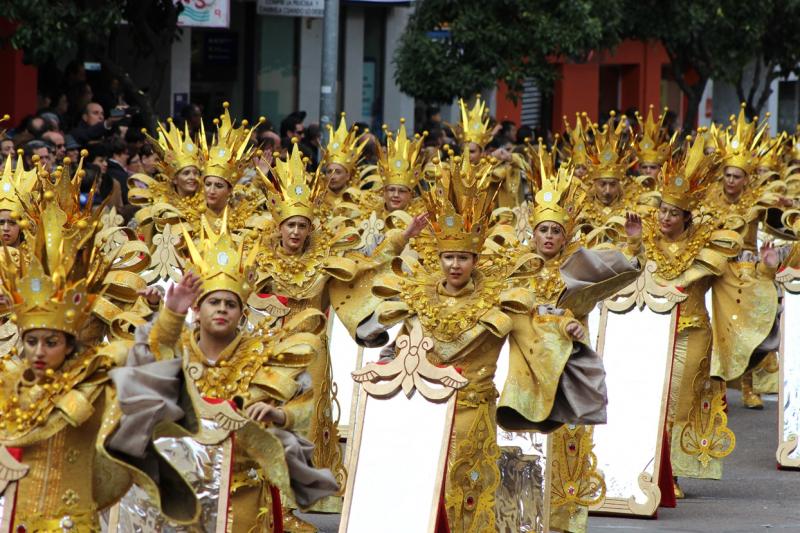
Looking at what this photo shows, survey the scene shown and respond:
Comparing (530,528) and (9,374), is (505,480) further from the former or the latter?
(9,374)

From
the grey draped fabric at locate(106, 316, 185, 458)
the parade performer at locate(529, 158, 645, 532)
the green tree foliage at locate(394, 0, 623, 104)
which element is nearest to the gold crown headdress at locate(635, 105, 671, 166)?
the green tree foliage at locate(394, 0, 623, 104)

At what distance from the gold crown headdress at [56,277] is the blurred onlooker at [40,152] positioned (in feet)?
16.8

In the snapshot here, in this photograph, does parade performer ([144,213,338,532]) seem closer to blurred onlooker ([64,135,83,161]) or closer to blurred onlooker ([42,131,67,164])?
blurred onlooker ([42,131,67,164])

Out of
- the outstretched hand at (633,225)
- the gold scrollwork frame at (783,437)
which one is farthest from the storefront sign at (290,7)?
the outstretched hand at (633,225)

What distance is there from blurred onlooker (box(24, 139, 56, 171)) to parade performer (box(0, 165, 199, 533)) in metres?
5.38

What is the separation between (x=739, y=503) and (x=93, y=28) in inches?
285

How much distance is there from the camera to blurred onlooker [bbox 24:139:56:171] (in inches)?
484

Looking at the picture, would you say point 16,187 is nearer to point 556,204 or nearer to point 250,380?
point 556,204

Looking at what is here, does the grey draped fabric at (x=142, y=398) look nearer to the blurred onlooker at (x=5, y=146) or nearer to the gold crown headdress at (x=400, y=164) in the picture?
the blurred onlooker at (x=5, y=146)

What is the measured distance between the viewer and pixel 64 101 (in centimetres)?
1609

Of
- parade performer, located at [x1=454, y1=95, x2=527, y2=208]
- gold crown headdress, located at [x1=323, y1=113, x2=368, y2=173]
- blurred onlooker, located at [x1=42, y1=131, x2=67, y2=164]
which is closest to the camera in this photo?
blurred onlooker, located at [x1=42, y1=131, x2=67, y2=164]

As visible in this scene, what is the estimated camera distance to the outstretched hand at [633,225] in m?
10.8

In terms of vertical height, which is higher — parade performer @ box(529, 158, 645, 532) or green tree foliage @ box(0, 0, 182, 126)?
green tree foliage @ box(0, 0, 182, 126)

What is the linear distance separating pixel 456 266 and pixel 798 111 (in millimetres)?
35518
